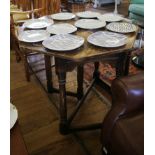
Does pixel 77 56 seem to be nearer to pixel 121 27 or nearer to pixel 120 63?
pixel 120 63

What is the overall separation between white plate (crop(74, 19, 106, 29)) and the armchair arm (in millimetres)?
511

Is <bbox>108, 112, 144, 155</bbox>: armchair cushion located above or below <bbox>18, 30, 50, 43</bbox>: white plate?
below

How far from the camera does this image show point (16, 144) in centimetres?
83

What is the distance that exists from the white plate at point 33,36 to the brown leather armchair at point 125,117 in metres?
0.53

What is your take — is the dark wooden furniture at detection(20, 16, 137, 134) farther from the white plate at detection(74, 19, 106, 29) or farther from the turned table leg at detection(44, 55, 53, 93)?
the turned table leg at detection(44, 55, 53, 93)

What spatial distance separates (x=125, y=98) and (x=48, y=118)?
84 centimetres

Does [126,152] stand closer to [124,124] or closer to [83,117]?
[124,124]

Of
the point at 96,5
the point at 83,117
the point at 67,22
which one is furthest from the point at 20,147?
the point at 96,5

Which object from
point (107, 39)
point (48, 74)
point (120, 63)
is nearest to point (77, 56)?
point (107, 39)

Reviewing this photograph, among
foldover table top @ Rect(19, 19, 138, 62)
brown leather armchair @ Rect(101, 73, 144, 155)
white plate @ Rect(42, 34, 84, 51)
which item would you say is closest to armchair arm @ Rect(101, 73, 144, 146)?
brown leather armchair @ Rect(101, 73, 144, 155)

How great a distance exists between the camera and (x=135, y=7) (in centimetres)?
270

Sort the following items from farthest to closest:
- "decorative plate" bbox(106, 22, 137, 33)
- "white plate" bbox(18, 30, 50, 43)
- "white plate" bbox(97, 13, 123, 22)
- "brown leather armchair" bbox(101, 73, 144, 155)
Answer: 1. "white plate" bbox(97, 13, 123, 22)
2. "decorative plate" bbox(106, 22, 137, 33)
3. "white plate" bbox(18, 30, 50, 43)
4. "brown leather armchair" bbox(101, 73, 144, 155)

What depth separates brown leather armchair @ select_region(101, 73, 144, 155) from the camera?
37.5 inches

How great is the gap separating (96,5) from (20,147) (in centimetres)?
466
